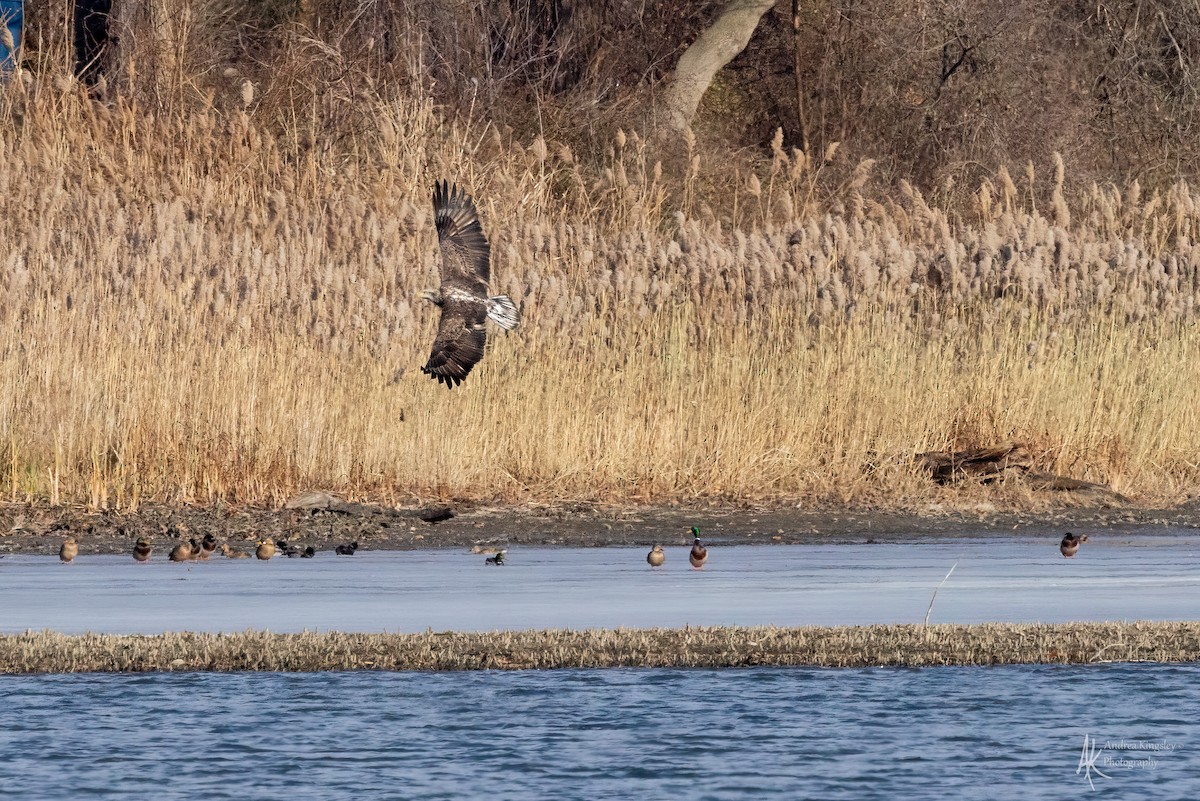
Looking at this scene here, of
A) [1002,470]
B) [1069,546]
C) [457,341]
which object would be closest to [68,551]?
[457,341]

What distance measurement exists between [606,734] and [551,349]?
715 centimetres

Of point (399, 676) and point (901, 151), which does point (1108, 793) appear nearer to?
point (399, 676)

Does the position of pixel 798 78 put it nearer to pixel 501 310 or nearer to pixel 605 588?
pixel 501 310

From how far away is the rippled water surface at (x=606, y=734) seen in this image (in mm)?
6246

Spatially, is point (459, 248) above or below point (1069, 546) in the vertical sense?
above

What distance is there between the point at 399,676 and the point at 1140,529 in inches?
251

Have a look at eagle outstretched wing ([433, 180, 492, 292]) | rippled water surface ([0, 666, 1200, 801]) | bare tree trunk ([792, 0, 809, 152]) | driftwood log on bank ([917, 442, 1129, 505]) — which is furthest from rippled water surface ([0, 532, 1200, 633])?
bare tree trunk ([792, 0, 809, 152])

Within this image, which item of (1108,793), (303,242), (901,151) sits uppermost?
(901,151)

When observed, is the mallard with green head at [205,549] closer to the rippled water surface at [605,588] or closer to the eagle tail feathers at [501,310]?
the rippled water surface at [605,588]

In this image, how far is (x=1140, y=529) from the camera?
12609 millimetres

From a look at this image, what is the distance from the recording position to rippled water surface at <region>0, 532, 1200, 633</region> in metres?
8.57

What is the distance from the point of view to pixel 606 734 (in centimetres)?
687

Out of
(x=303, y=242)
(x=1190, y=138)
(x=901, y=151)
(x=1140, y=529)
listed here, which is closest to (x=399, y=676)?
(x=1140, y=529)

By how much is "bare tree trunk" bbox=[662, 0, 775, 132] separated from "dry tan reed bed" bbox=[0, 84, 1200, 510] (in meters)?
9.10
